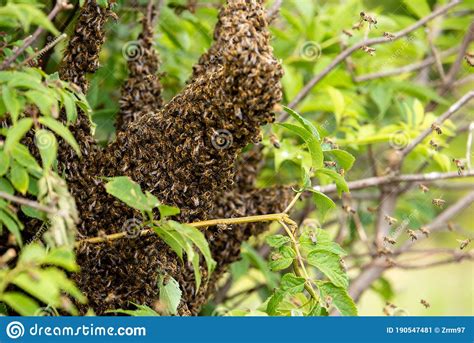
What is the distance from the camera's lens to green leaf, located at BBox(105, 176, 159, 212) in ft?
5.62

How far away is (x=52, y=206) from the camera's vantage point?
152cm

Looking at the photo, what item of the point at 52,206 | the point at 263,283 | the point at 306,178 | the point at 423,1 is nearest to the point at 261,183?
the point at 263,283

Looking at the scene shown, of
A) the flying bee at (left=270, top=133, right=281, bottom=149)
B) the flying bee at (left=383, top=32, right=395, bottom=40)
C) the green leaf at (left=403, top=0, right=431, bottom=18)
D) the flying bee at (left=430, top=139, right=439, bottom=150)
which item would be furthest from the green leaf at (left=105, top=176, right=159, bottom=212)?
the green leaf at (left=403, top=0, right=431, bottom=18)

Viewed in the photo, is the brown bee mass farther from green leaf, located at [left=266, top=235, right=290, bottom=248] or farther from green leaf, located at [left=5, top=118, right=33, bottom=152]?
green leaf, located at [left=5, top=118, right=33, bottom=152]

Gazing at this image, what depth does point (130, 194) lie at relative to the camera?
173 centimetres

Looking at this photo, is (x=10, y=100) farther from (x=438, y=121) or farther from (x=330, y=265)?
(x=438, y=121)

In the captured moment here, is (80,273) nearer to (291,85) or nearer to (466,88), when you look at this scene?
(291,85)

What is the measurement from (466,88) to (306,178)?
4.47 meters

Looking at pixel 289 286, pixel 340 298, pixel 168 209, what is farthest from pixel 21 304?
pixel 340 298

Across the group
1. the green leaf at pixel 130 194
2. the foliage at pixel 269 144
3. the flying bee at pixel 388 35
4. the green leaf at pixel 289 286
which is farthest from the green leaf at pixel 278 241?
the flying bee at pixel 388 35

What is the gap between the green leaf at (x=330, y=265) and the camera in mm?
1979

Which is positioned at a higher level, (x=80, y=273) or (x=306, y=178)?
(x=306, y=178)

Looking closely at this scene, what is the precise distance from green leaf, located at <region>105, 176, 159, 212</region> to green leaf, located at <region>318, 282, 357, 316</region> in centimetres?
57

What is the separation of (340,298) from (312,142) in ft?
1.46
